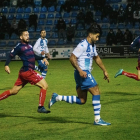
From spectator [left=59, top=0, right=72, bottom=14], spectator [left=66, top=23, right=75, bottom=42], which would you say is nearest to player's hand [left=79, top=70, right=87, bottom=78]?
spectator [left=66, top=23, right=75, bottom=42]

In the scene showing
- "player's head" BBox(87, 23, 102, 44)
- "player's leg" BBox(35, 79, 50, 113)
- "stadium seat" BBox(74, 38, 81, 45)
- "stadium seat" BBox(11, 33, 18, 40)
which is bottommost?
"stadium seat" BBox(74, 38, 81, 45)

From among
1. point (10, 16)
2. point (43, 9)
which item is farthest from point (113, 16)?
point (10, 16)

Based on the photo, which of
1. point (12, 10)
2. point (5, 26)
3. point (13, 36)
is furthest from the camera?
point (12, 10)

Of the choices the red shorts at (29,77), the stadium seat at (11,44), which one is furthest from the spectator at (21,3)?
the red shorts at (29,77)

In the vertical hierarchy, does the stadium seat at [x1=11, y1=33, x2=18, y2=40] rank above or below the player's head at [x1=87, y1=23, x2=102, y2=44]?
below

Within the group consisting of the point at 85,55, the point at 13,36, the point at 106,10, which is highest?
the point at 106,10

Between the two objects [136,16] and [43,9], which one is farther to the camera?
[43,9]

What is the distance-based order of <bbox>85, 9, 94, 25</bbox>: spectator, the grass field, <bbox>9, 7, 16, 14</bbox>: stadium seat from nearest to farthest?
the grass field < <bbox>85, 9, 94, 25</bbox>: spectator < <bbox>9, 7, 16, 14</bbox>: stadium seat

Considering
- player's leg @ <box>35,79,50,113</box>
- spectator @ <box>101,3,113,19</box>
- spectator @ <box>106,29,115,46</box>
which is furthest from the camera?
spectator @ <box>101,3,113,19</box>

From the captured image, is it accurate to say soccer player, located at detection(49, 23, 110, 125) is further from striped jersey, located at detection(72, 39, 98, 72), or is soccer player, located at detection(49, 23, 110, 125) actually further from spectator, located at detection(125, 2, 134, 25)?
spectator, located at detection(125, 2, 134, 25)

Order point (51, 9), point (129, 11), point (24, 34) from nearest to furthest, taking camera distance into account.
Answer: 1. point (24, 34)
2. point (129, 11)
3. point (51, 9)

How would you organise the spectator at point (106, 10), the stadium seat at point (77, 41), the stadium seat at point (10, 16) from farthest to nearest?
the stadium seat at point (10, 16) → the stadium seat at point (77, 41) → the spectator at point (106, 10)

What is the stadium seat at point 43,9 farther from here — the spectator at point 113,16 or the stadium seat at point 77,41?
the spectator at point 113,16

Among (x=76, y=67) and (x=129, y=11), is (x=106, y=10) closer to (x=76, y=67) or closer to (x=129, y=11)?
(x=129, y=11)
